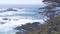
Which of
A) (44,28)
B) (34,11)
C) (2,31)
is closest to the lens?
(44,28)

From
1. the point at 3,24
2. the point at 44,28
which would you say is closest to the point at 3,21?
the point at 3,24

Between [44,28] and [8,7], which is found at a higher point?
[8,7]

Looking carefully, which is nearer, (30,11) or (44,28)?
(44,28)

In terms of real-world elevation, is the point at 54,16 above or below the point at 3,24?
below

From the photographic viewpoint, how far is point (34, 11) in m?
5.89

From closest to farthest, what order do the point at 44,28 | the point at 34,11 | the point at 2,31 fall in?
the point at 44,28 < the point at 34,11 < the point at 2,31

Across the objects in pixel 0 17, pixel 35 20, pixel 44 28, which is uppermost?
pixel 0 17

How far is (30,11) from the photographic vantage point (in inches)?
→ 236

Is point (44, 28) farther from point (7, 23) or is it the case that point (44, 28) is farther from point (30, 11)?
Answer: point (7, 23)

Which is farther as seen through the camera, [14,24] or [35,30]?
[14,24]

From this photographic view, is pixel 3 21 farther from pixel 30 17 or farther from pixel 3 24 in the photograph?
pixel 30 17

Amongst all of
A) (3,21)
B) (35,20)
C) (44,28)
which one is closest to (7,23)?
(3,21)

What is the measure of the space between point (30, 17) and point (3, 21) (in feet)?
3.20

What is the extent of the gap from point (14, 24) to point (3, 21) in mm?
389
